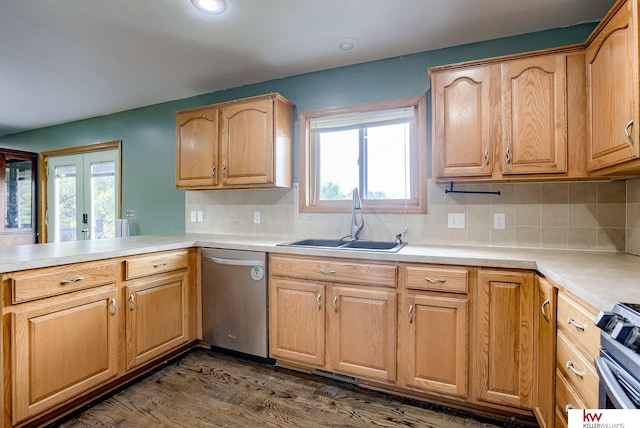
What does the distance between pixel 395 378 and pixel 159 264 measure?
71.5 inches

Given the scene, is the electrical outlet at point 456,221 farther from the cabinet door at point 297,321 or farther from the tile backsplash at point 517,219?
the cabinet door at point 297,321

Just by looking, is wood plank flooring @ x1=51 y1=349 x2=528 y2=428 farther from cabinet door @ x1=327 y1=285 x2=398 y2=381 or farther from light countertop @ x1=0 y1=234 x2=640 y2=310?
light countertop @ x1=0 y1=234 x2=640 y2=310

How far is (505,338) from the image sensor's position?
5.60 ft

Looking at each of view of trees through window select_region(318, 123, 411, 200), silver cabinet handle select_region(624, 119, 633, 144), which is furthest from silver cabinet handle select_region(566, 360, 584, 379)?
view of trees through window select_region(318, 123, 411, 200)

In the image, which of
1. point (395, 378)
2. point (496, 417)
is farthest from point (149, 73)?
point (496, 417)

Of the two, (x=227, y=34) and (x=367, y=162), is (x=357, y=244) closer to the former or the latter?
(x=367, y=162)

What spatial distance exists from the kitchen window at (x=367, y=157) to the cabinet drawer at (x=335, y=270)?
69 centimetres

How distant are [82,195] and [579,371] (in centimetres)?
524

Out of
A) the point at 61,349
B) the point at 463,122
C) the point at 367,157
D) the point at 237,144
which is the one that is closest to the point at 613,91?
the point at 463,122

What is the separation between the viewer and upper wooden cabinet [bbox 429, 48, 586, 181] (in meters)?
1.81

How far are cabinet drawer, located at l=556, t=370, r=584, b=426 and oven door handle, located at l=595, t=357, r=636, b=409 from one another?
1.03 ft

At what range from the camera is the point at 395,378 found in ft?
6.34

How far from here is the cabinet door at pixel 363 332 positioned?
1945 mm

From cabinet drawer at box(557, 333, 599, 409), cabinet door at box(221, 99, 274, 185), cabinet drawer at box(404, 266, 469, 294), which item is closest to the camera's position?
cabinet drawer at box(557, 333, 599, 409)
